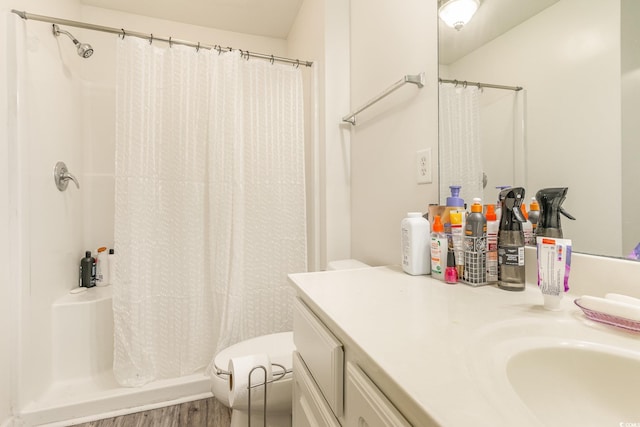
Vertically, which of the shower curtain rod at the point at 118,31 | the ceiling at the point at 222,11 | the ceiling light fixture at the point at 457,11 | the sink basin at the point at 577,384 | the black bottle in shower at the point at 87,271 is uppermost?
the ceiling at the point at 222,11

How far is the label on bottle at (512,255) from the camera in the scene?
691 mm

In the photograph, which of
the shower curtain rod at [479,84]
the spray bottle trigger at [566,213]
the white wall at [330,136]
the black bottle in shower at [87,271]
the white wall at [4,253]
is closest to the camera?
the spray bottle trigger at [566,213]

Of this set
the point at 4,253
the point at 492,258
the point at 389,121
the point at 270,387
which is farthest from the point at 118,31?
the point at 492,258

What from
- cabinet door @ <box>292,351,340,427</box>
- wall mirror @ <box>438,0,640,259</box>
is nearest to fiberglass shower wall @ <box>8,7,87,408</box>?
cabinet door @ <box>292,351,340,427</box>

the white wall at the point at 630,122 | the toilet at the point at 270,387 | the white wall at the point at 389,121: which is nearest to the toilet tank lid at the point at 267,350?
the toilet at the point at 270,387

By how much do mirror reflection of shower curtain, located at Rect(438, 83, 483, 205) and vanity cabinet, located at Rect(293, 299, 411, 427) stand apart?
0.63 meters

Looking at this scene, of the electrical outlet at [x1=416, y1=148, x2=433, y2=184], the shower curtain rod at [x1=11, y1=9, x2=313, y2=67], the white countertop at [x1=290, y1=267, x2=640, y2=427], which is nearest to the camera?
the white countertop at [x1=290, y1=267, x2=640, y2=427]

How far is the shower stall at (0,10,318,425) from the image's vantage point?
123 cm

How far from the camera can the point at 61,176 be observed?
1.55 m

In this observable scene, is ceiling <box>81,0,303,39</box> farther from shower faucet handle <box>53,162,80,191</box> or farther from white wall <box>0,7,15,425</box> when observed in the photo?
shower faucet handle <box>53,162,80,191</box>

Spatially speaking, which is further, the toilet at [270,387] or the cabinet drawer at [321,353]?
the toilet at [270,387]

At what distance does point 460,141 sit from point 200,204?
122 centimetres

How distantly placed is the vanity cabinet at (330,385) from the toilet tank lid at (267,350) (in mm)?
297

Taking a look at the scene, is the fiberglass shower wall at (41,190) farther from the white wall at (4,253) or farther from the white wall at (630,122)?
the white wall at (630,122)
